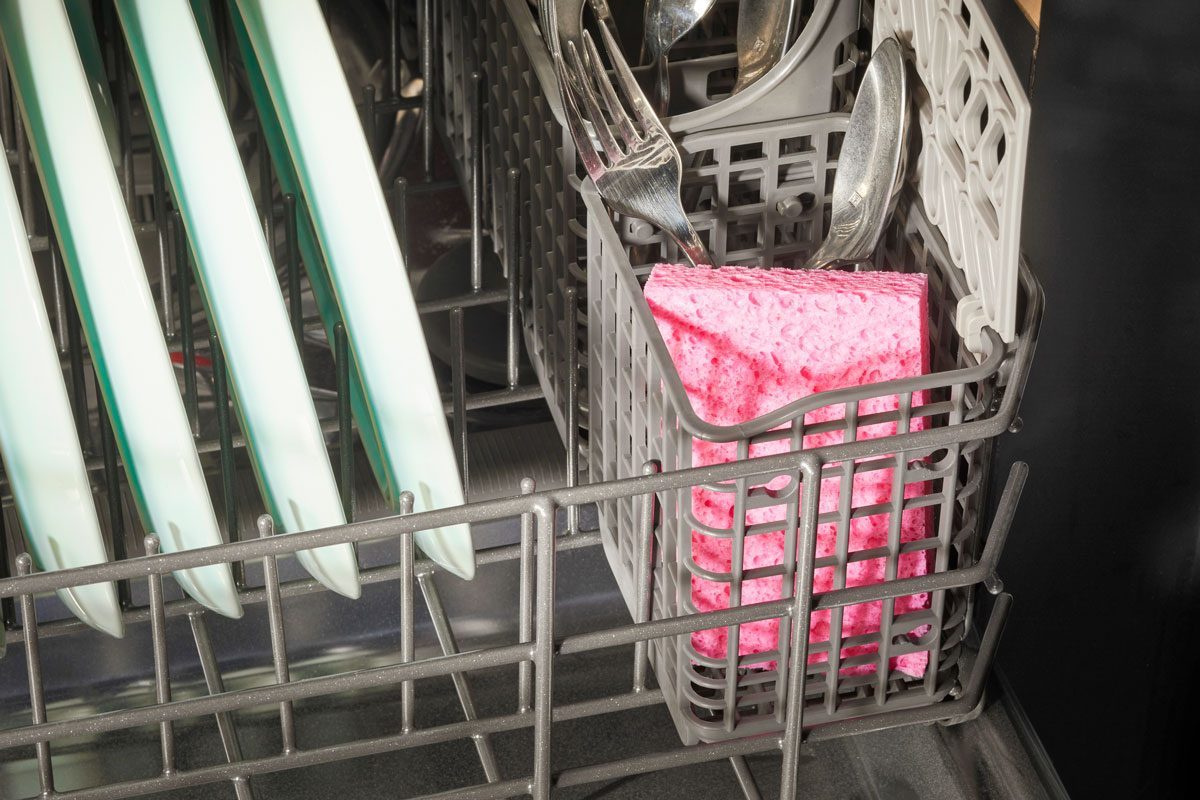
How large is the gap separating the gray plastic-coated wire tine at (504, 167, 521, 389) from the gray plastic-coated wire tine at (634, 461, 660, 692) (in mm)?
198

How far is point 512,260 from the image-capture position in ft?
2.56

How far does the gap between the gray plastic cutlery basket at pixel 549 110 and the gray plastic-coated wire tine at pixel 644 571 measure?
0.37ft

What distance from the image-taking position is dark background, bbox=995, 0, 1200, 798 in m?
0.60

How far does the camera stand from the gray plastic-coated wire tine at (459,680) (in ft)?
2.03

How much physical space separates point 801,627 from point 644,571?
0.08 meters

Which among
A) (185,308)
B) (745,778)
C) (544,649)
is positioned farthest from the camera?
(185,308)

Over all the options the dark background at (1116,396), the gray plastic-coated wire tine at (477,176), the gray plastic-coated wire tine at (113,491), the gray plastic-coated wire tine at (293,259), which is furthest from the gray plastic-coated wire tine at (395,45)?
the dark background at (1116,396)

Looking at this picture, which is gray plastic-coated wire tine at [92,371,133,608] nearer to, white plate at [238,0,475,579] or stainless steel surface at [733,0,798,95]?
white plate at [238,0,475,579]

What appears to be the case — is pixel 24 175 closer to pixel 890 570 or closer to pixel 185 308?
pixel 185 308

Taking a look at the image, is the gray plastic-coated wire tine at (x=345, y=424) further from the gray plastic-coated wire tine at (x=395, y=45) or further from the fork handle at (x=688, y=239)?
the gray plastic-coated wire tine at (x=395, y=45)

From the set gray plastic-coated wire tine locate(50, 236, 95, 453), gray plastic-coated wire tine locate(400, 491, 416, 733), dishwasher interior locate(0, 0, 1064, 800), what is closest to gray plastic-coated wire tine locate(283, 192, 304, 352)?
dishwasher interior locate(0, 0, 1064, 800)

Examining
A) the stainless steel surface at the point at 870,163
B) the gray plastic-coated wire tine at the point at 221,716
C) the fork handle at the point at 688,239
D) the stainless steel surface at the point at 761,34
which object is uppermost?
the stainless steel surface at the point at 761,34

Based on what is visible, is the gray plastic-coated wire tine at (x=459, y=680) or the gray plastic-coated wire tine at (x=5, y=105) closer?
the gray plastic-coated wire tine at (x=459, y=680)

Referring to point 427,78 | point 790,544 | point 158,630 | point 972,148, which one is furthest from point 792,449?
point 427,78
